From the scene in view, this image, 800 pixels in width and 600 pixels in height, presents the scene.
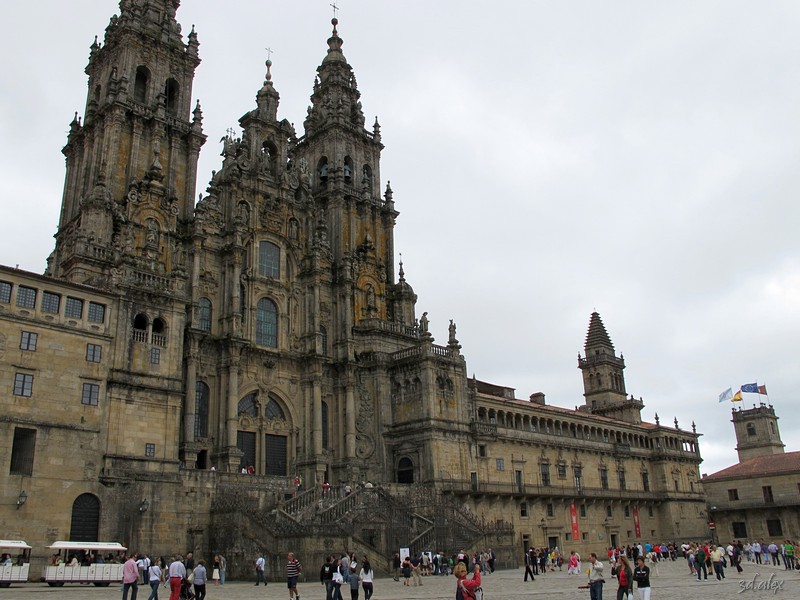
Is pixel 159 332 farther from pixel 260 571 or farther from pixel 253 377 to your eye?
pixel 260 571

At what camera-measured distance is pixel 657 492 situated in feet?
249

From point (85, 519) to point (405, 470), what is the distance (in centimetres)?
2414

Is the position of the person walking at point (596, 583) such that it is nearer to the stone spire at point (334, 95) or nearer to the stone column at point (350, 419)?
the stone column at point (350, 419)

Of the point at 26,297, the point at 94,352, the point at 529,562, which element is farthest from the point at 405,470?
the point at 26,297

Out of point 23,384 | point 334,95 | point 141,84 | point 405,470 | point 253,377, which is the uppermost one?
point 334,95

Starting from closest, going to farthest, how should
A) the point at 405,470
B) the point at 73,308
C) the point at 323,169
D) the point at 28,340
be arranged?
the point at 28,340 → the point at 73,308 → the point at 405,470 → the point at 323,169

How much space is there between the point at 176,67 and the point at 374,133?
1995 centimetres

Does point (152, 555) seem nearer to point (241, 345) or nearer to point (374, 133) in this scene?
point (241, 345)

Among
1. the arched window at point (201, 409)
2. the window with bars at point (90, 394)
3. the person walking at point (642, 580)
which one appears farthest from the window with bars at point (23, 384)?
the person walking at point (642, 580)

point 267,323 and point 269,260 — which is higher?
point 269,260

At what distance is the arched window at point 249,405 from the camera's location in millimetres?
50594

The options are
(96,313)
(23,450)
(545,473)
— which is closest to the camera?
(23,450)

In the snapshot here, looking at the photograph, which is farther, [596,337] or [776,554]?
[596,337]

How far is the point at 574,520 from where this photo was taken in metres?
63.6
